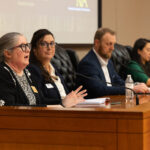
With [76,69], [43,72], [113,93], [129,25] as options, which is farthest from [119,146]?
[129,25]

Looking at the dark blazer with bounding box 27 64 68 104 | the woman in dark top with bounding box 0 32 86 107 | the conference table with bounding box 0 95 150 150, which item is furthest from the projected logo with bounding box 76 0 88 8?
the conference table with bounding box 0 95 150 150

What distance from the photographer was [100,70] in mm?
5484

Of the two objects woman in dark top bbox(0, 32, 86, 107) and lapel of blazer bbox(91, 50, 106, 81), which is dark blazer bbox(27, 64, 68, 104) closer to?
woman in dark top bbox(0, 32, 86, 107)

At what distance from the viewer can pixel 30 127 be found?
2.97m

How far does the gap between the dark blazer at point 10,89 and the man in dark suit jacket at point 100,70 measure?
1559 mm

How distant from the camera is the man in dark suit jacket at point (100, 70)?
519 cm

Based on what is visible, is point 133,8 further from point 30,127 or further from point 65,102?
point 30,127

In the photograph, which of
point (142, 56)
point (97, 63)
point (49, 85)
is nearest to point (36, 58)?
point (49, 85)

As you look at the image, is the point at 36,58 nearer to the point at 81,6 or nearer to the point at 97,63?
the point at 97,63

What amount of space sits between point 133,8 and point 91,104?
15.6ft

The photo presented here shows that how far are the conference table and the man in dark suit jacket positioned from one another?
2.21m

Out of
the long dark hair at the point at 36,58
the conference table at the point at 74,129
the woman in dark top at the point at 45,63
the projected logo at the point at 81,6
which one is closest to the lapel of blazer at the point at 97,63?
the woman in dark top at the point at 45,63

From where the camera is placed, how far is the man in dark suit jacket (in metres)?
5.19

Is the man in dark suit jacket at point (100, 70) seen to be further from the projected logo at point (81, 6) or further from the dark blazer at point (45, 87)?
the projected logo at point (81, 6)
